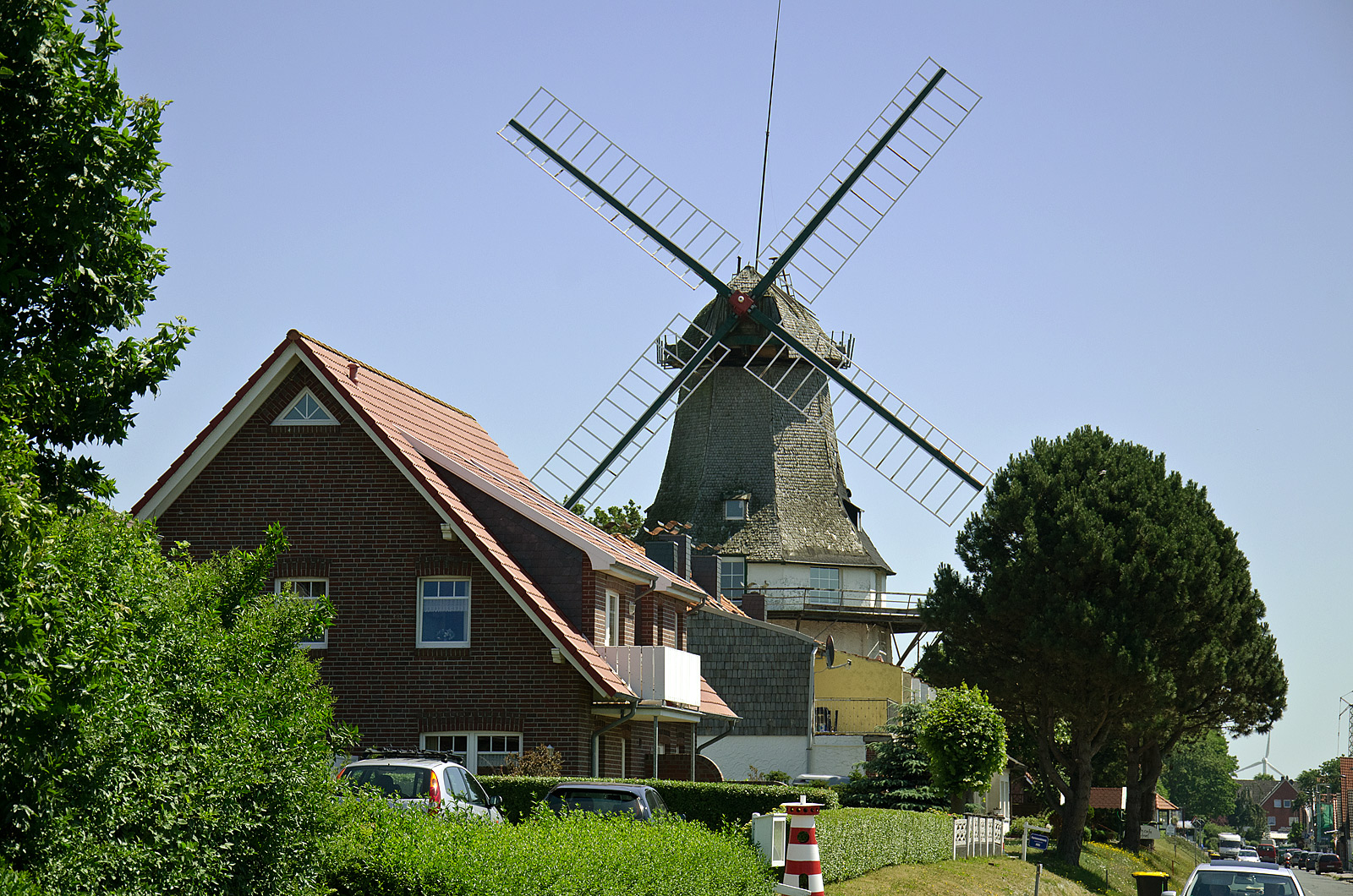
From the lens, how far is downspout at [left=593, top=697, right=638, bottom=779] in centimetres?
2597

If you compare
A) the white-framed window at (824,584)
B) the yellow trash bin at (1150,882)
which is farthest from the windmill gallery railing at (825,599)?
the yellow trash bin at (1150,882)

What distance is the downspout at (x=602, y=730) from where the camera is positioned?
25969 millimetres

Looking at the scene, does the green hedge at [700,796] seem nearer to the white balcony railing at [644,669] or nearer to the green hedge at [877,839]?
the green hedge at [877,839]

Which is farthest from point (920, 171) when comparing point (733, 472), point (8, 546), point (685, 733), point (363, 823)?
point (8, 546)

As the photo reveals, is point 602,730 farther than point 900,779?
No

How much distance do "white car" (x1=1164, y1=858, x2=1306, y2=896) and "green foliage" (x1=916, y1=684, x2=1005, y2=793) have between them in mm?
13064

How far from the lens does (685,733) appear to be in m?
33.7

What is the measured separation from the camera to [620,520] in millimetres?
63219

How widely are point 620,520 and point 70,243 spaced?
54.5 metres

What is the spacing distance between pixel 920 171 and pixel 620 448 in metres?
14.5

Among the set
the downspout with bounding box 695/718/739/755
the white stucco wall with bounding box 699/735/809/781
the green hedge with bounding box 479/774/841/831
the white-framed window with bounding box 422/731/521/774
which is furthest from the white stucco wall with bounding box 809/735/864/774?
the white-framed window with bounding box 422/731/521/774

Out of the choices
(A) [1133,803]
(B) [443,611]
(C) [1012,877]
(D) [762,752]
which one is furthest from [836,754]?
(B) [443,611]

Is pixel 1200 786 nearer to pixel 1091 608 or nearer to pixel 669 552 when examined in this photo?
pixel 1091 608

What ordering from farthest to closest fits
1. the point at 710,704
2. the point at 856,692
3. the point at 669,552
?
the point at 856,692 < the point at 669,552 < the point at 710,704
